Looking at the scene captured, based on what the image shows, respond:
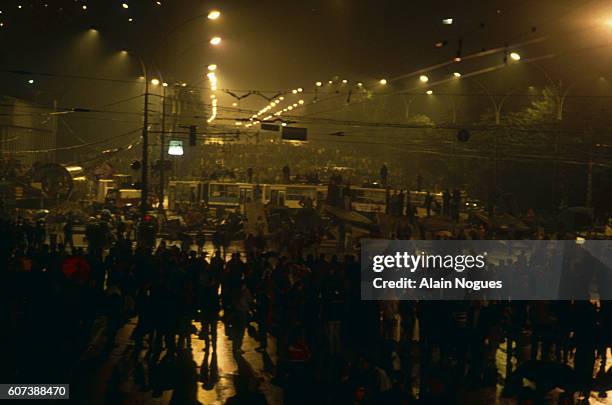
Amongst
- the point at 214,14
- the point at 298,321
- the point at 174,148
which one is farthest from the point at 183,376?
the point at 174,148

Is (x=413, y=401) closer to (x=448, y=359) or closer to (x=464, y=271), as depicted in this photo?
(x=448, y=359)

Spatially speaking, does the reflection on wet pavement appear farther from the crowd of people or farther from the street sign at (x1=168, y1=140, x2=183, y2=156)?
the street sign at (x1=168, y1=140, x2=183, y2=156)

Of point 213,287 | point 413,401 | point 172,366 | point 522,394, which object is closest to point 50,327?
point 172,366

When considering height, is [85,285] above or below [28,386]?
above

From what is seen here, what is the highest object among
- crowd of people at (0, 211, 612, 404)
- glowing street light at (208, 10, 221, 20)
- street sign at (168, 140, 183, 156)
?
glowing street light at (208, 10, 221, 20)

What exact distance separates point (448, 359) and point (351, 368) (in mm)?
3304

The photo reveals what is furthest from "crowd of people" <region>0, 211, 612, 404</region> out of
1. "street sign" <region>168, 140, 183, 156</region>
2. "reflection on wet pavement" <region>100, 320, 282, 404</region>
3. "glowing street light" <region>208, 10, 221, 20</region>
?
"street sign" <region>168, 140, 183, 156</region>

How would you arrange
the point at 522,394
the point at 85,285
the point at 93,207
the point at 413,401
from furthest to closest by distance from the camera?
the point at 93,207, the point at 85,285, the point at 522,394, the point at 413,401

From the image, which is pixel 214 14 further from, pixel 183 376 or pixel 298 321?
pixel 183 376

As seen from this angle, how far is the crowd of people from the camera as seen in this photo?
37.6 feet

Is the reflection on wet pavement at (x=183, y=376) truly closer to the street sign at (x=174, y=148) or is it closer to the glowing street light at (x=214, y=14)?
the glowing street light at (x=214, y=14)

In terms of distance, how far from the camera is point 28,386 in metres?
10.3

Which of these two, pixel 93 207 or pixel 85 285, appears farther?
pixel 93 207

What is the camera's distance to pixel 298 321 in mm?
13883
